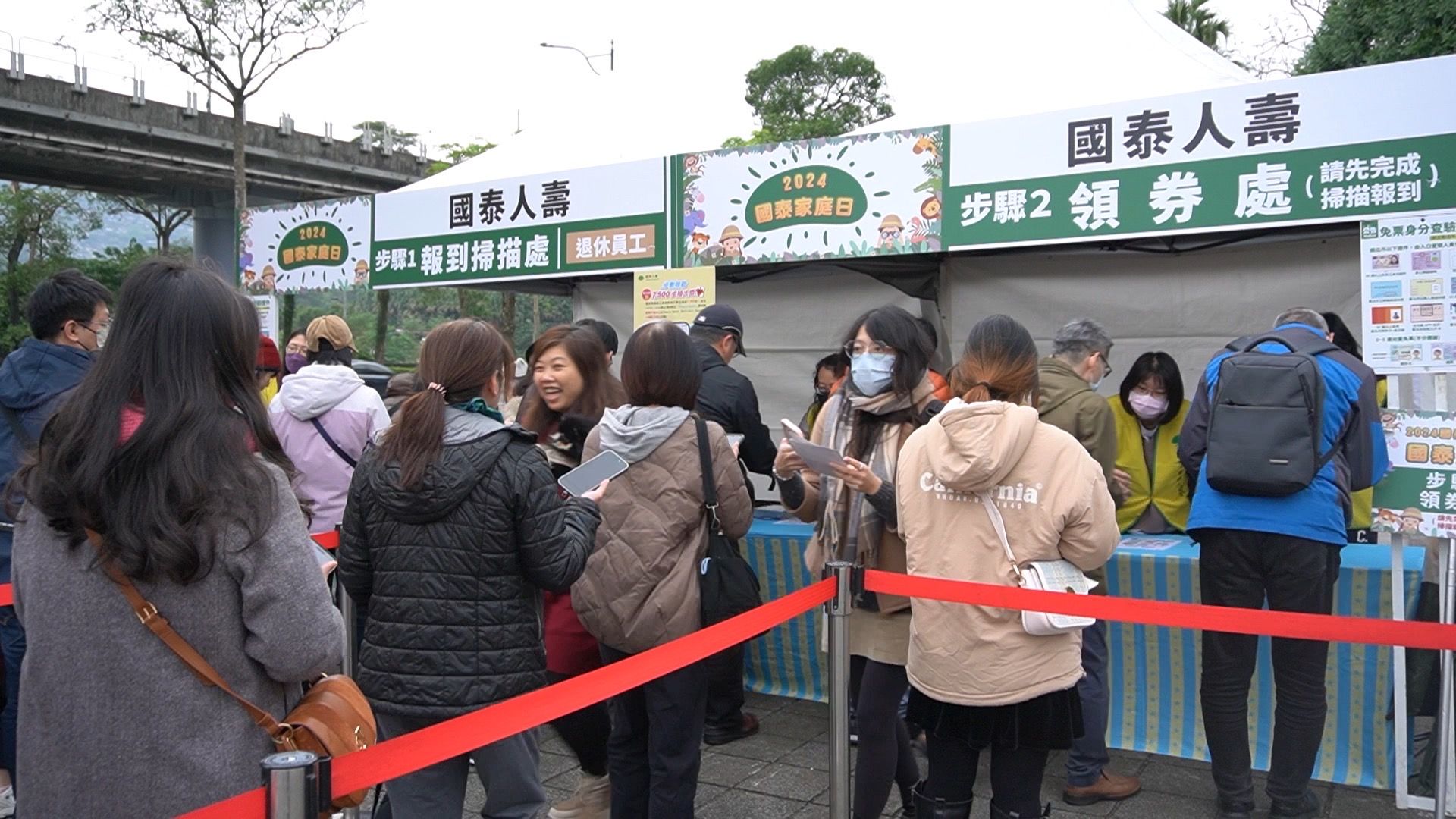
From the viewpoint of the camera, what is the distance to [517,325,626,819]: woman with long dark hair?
3492 mm

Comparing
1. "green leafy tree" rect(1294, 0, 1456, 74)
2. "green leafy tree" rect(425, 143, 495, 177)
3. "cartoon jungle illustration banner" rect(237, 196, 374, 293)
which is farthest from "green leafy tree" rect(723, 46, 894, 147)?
"cartoon jungle illustration banner" rect(237, 196, 374, 293)

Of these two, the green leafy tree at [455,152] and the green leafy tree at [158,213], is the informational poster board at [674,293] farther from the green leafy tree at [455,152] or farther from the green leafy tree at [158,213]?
the green leafy tree at [158,213]

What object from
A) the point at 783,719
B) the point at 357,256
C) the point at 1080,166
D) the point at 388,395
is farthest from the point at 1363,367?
the point at 357,256

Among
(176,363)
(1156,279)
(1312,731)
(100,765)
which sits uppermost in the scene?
(1156,279)

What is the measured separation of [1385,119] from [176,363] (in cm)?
415

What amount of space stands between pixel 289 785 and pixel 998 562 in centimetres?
170

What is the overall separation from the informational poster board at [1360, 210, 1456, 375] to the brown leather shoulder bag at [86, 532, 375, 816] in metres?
3.44

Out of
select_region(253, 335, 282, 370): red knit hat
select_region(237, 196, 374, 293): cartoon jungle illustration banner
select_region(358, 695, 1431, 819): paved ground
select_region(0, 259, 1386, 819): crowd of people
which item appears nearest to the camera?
select_region(0, 259, 1386, 819): crowd of people

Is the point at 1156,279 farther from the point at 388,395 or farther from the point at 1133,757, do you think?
the point at 388,395

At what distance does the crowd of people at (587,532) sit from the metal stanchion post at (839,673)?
0.10m

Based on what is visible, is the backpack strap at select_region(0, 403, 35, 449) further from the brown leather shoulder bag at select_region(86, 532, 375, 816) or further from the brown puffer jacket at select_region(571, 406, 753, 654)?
the brown leather shoulder bag at select_region(86, 532, 375, 816)

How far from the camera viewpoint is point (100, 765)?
1639mm

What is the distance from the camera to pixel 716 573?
3211 millimetres

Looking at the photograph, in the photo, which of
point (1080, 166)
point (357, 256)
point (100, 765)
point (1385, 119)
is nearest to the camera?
point (100, 765)
